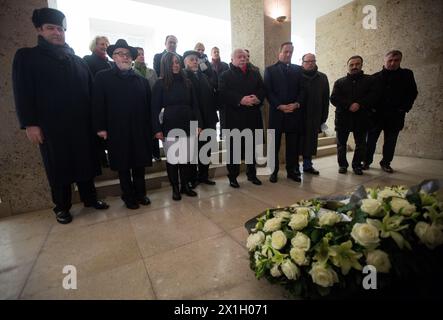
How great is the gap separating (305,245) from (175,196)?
2.09 m

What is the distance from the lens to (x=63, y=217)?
2.42 meters

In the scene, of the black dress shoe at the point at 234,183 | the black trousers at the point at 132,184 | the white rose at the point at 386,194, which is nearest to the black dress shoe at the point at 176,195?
the black trousers at the point at 132,184

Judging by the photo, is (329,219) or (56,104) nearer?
(329,219)

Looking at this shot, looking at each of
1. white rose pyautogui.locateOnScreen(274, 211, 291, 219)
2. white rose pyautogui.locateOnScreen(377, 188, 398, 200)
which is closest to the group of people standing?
white rose pyautogui.locateOnScreen(274, 211, 291, 219)

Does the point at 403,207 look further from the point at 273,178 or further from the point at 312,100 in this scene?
the point at 312,100

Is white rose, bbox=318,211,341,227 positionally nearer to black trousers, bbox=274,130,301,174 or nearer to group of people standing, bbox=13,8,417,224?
group of people standing, bbox=13,8,417,224

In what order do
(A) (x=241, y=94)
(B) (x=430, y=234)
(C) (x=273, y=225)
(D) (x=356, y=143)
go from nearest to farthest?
(B) (x=430, y=234), (C) (x=273, y=225), (A) (x=241, y=94), (D) (x=356, y=143)

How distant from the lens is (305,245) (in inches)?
41.5

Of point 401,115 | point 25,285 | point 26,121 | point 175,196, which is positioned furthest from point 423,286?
point 401,115

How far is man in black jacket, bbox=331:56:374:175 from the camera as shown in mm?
3623

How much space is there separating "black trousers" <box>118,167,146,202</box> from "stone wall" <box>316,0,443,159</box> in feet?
17.9

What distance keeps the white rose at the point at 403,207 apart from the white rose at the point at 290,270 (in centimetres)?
51

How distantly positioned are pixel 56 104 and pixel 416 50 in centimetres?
633

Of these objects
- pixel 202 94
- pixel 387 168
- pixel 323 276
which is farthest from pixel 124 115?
pixel 387 168
